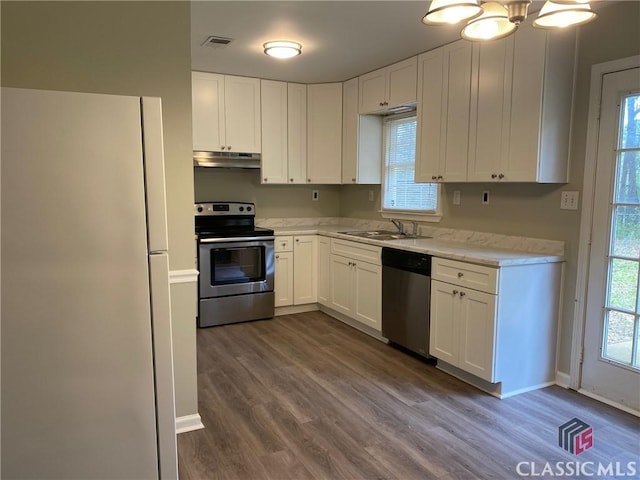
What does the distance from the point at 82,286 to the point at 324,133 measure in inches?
153

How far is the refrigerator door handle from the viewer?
135cm

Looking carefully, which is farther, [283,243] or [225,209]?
[225,209]

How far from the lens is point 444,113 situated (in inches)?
140

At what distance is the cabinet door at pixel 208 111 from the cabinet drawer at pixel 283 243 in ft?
3.49

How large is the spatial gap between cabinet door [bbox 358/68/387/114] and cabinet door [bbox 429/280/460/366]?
1911 mm

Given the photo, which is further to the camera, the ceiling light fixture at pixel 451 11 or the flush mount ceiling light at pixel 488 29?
the flush mount ceiling light at pixel 488 29

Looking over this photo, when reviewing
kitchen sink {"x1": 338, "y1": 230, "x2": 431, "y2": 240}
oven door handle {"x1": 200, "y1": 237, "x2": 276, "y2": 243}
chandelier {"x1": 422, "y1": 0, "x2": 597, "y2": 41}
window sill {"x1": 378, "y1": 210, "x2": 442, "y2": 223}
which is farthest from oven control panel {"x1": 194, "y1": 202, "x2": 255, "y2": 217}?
chandelier {"x1": 422, "y1": 0, "x2": 597, "y2": 41}

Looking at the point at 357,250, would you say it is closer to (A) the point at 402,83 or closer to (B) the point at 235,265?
(B) the point at 235,265

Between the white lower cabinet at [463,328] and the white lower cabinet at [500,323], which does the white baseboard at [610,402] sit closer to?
the white lower cabinet at [500,323]

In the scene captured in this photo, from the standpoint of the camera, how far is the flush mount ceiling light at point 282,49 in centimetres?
348

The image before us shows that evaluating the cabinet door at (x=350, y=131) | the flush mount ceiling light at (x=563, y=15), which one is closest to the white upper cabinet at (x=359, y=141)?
the cabinet door at (x=350, y=131)

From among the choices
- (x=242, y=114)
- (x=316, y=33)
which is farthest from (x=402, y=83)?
(x=242, y=114)

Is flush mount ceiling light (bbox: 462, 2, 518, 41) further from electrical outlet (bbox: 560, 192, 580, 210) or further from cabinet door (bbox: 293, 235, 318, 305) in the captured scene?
cabinet door (bbox: 293, 235, 318, 305)

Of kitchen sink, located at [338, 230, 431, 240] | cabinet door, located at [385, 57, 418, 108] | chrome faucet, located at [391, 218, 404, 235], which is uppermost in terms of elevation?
cabinet door, located at [385, 57, 418, 108]
